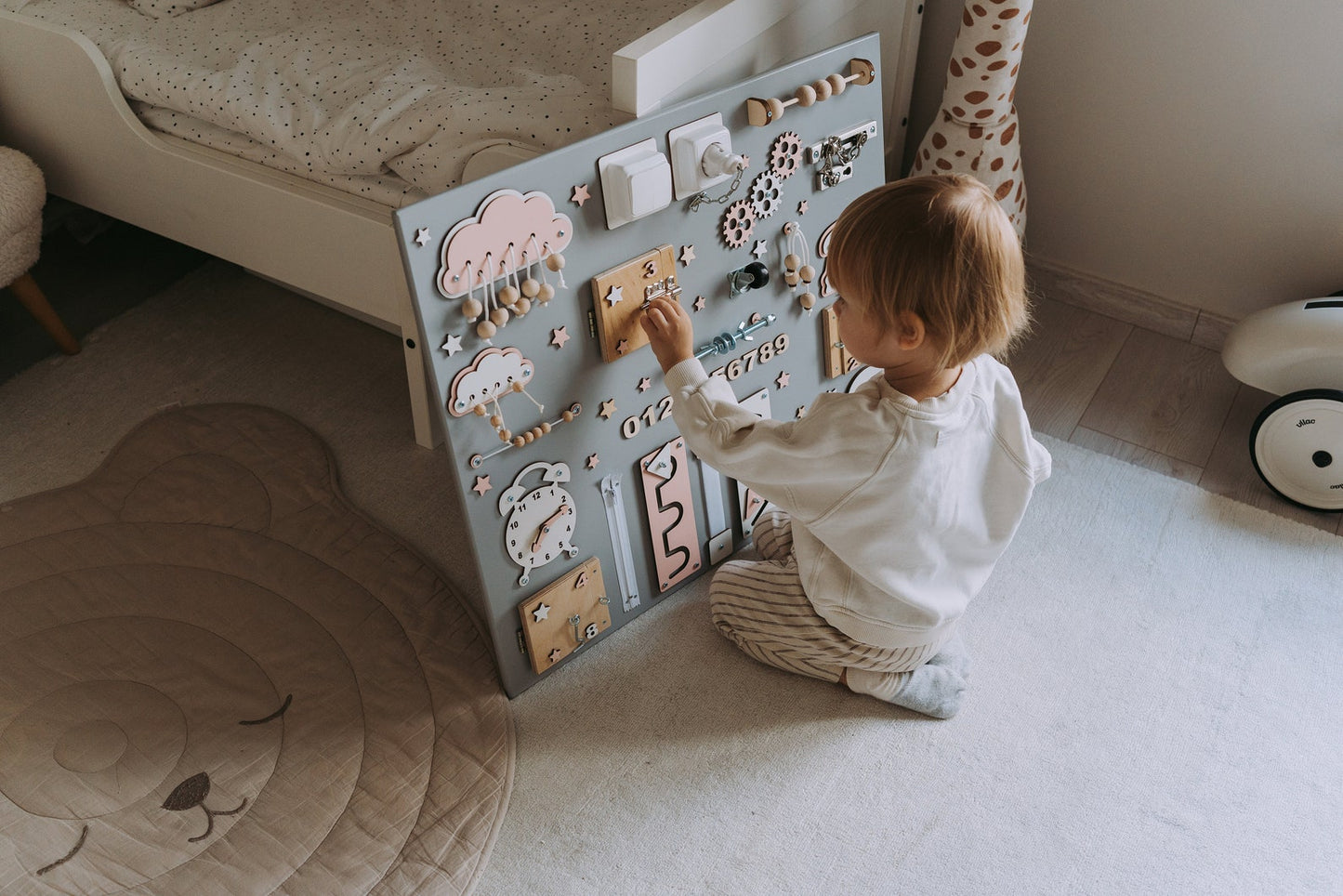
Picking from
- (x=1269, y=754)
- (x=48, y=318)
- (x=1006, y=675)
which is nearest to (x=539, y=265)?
(x=1006, y=675)

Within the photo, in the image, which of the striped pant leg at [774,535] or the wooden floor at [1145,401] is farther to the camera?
the wooden floor at [1145,401]

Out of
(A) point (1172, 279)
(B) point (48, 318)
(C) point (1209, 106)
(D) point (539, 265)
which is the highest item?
(D) point (539, 265)

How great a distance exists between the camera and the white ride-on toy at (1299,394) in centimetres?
151

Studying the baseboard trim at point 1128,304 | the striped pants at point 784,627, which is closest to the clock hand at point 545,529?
the striped pants at point 784,627

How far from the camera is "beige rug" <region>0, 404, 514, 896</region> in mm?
1146

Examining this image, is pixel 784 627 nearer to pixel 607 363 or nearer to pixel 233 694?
pixel 607 363

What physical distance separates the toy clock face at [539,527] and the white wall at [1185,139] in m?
1.19

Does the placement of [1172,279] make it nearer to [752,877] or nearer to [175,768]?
[752,877]

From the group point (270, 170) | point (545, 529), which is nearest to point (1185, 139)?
point (545, 529)

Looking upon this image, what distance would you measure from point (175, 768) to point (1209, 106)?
1792 mm

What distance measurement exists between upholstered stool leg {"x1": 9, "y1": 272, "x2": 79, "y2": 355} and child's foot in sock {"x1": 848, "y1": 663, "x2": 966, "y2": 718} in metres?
1.46

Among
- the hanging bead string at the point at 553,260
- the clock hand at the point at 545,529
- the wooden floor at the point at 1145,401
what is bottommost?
the wooden floor at the point at 1145,401

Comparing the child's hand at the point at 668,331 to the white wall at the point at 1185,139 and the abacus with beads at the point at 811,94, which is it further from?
the white wall at the point at 1185,139

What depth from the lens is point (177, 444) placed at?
5.38ft
